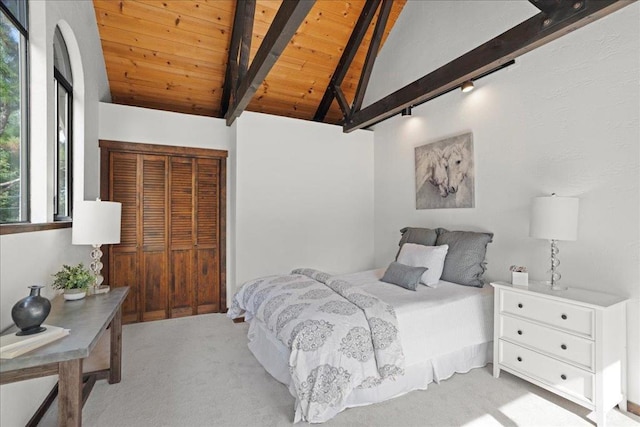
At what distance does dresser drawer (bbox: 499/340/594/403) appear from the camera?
2.03 meters

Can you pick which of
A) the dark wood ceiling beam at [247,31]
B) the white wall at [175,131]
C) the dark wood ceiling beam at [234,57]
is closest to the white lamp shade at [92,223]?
the white wall at [175,131]

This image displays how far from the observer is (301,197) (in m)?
4.47

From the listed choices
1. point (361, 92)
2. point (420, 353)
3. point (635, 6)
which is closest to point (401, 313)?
point (420, 353)

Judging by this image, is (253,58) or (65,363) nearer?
(65,363)

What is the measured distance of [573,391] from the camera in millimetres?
2078

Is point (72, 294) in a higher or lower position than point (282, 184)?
lower

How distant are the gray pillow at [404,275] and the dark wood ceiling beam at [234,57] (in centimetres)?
279

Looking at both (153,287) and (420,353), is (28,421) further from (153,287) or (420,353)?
(420,353)

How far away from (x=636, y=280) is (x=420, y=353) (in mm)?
1576

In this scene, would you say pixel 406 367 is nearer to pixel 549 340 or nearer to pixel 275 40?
pixel 549 340

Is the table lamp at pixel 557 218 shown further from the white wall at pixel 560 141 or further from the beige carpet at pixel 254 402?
the beige carpet at pixel 254 402

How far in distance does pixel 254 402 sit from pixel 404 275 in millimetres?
1653

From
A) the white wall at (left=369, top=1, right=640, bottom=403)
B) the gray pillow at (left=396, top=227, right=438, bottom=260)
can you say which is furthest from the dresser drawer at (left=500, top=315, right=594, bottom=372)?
the gray pillow at (left=396, top=227, right=438, bottom=260)

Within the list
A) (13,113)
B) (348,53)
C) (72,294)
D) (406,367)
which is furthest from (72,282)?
(348,53)
